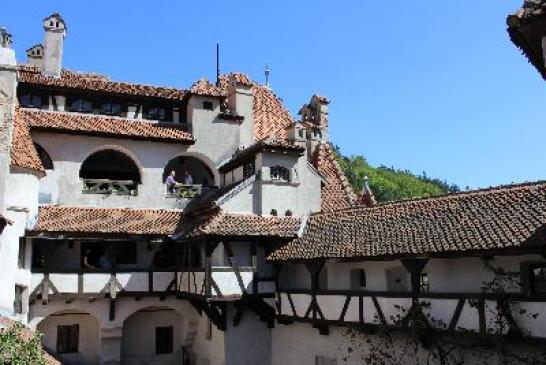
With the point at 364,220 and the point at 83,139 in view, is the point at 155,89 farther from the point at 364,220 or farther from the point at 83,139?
the point at 364,220

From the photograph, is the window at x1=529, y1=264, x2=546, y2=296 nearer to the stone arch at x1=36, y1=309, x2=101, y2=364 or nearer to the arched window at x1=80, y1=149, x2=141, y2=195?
the arched window at x1=80, y1=149, x2=141, y2=195

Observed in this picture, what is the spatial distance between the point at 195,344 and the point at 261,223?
7269 mm

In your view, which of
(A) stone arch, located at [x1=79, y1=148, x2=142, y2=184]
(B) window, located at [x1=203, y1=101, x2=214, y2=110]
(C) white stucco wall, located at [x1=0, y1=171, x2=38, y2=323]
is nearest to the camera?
(C) white stucco wall, located at [x1=0, y1=171, x2=38, y2=323]

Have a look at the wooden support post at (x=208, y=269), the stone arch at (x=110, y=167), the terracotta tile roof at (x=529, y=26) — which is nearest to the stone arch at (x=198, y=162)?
the stone arch at (x=110, y=167)

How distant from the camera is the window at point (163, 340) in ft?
81.9

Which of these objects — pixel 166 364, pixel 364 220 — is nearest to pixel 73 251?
pixel 166 364

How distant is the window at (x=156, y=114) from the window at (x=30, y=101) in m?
4.97

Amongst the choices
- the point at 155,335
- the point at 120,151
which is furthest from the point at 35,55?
the point at 155,335

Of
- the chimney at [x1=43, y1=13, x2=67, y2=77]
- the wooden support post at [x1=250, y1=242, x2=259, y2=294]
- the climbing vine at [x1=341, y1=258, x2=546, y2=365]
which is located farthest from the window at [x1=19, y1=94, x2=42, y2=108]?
the climbing vine at [x1=341, y1=258, x2=546, y2=365]

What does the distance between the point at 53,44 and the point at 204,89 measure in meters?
8.11

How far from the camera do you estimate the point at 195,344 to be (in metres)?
24.7

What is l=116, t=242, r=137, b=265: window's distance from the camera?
77.7ft

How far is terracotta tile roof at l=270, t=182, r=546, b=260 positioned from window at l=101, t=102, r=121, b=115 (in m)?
11.4

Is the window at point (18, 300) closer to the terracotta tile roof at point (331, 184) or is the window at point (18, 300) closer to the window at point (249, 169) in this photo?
the window at point (249, 169)
